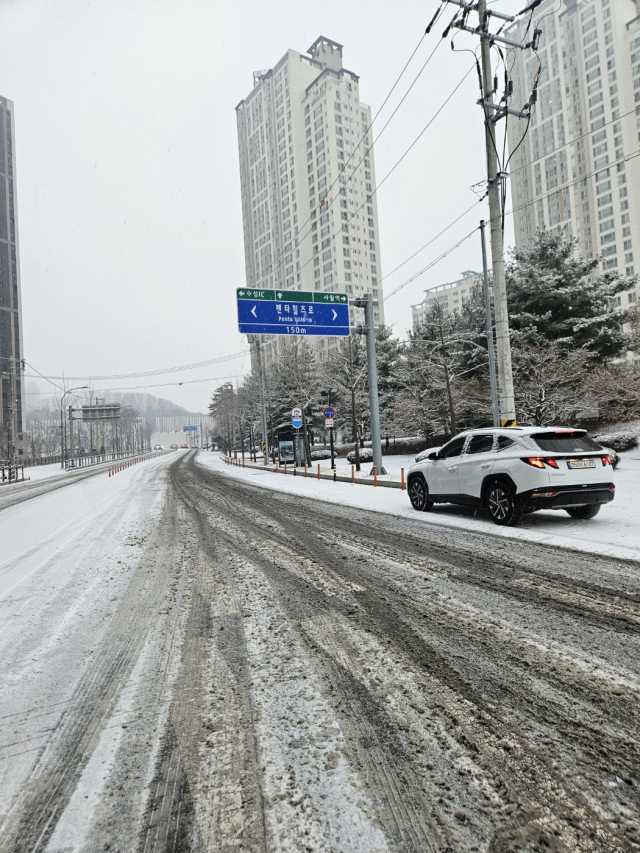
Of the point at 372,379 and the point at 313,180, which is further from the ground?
the point at 313,180

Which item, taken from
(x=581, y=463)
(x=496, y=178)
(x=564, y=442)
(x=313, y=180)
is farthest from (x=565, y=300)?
(x=313, y=180)

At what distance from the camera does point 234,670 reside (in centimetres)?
320

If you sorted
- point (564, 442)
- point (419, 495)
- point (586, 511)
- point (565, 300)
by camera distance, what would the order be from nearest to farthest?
point (564, 442)
point (586, 511)
point (419, 495)
point (565, 300)

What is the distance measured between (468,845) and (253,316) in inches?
781

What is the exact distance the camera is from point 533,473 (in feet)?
24.5

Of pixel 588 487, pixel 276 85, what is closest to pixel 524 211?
pixel 276 85

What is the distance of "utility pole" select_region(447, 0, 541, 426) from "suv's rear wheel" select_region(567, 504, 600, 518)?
433 centimetres

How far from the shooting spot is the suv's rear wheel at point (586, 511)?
26.8ft

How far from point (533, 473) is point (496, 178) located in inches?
381

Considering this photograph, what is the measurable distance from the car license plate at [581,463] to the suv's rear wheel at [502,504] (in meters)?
0.99

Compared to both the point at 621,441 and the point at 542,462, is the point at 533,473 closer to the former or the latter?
the point at 542,462

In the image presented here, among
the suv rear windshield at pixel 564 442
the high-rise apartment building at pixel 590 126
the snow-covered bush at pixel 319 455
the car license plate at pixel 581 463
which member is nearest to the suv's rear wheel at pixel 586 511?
the car license plate at pixel 581 463

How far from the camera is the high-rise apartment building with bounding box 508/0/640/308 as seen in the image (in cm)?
10962

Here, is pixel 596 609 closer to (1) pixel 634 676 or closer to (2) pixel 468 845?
(1) pixel 634 676
